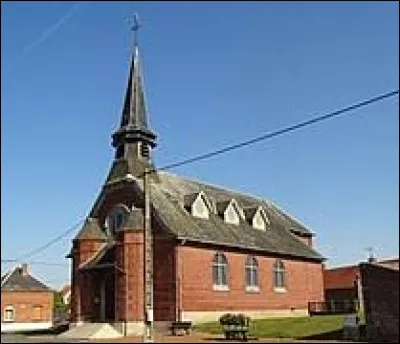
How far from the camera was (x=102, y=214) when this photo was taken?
4441 centimetres

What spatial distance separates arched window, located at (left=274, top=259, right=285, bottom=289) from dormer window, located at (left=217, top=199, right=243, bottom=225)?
4.40 m

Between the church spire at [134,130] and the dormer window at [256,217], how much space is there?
930 cm

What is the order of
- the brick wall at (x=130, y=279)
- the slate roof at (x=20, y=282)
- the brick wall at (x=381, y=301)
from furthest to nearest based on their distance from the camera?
the slate roof at (x=20, y=282)
the brick wall at (x=130, y=279)
the brick wall at (x=381, y=301)

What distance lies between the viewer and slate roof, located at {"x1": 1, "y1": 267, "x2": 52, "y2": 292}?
58775 millimetres

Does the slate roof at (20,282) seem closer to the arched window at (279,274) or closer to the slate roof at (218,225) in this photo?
the slate roof at (218,225)

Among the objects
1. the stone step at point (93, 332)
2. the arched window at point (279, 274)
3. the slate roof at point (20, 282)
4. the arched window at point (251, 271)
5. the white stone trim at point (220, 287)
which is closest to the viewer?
the stone step at point (93, 332)

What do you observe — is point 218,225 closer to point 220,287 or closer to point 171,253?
point 220,287

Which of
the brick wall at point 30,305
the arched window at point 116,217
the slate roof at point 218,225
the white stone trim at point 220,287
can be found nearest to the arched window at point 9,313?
the brick wall at point 30,305

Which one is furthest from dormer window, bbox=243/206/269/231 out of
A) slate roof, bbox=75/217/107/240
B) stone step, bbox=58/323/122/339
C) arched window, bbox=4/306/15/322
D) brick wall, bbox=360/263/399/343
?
arched window, bbox=4/306/15/322

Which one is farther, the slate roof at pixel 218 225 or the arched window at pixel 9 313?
the arched window at pixel 9 313

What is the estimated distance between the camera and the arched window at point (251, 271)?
1770 inches

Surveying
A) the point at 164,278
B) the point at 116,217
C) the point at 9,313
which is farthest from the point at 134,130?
the point at 9,313

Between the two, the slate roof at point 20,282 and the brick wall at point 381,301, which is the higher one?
the slate roof at point 20,282

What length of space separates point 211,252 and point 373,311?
1591 centimetres
